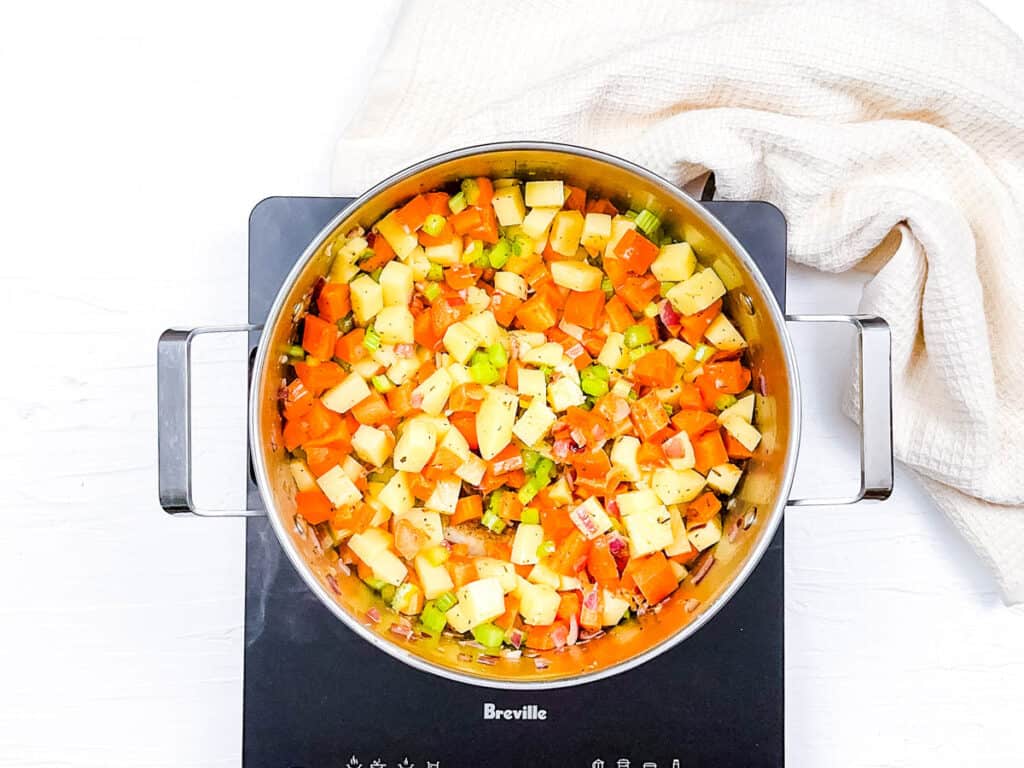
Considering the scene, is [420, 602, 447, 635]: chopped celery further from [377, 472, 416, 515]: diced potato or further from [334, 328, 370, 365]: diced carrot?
[334, 328, 370, 365]: diced carrot

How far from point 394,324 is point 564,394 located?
0.65 feet

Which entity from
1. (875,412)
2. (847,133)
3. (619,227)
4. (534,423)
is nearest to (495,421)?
(534,423)

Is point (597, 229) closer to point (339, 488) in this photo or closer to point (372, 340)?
point (372, 340)

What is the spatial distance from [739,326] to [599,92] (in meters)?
0.31

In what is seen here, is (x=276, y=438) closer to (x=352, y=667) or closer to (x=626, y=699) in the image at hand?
(x=352, y=667)

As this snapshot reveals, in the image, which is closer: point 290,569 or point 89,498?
point 290,569

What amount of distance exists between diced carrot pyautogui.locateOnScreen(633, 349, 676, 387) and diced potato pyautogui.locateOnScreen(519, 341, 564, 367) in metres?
0.09

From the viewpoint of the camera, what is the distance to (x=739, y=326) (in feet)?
3.56

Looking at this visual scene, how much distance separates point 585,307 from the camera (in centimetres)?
108

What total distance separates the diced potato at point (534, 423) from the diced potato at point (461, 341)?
0.29ft

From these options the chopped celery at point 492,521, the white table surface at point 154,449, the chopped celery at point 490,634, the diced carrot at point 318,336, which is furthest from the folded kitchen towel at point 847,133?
the chopped celery at point 490,634

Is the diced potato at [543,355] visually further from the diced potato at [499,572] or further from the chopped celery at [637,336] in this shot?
the diced potato at [499,572]

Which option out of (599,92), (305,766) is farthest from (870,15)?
(305,766)

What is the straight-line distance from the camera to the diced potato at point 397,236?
1.05 metres
